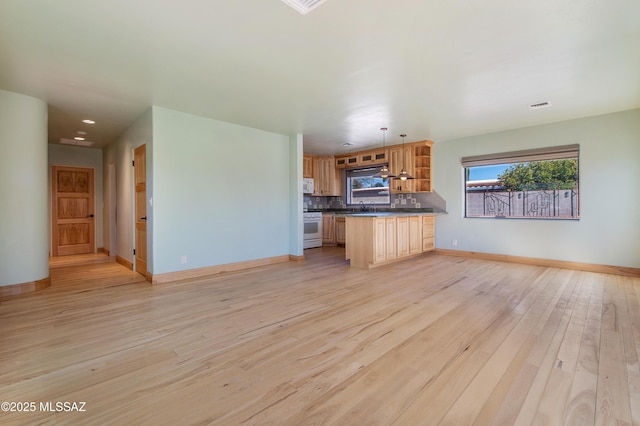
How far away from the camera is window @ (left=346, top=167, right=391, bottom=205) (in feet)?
26.0

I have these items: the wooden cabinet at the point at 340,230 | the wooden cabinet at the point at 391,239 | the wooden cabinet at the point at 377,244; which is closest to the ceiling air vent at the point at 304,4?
the wooden cabinet at the point at 377,244

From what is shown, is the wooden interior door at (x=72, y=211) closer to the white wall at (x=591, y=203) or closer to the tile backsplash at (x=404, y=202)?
the tile backsplash at (x=404, y=202)

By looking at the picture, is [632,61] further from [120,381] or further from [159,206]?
[159,206]

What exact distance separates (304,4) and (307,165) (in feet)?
19.9

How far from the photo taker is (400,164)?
22.6ft

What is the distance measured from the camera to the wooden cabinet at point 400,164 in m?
6.76

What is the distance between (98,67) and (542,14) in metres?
4.04

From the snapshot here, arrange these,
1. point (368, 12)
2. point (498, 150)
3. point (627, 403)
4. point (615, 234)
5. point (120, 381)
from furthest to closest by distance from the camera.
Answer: point (498, 150) → point (615, 234) → point (368, 12) → point (120, 381) → point (627, 403)

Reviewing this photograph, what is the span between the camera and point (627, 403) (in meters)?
1.66

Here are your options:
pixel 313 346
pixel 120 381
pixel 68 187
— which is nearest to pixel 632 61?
pixel 313 346

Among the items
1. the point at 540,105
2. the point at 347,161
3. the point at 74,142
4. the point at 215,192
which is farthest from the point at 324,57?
the point at 74,142

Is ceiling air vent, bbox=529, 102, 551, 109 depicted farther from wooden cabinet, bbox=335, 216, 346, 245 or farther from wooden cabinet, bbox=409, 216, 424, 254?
wooden cabinet, bbox=335, 216, 346, 245

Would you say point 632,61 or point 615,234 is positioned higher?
point 632,61

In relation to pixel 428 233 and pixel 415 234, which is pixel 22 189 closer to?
pixel 415 234
